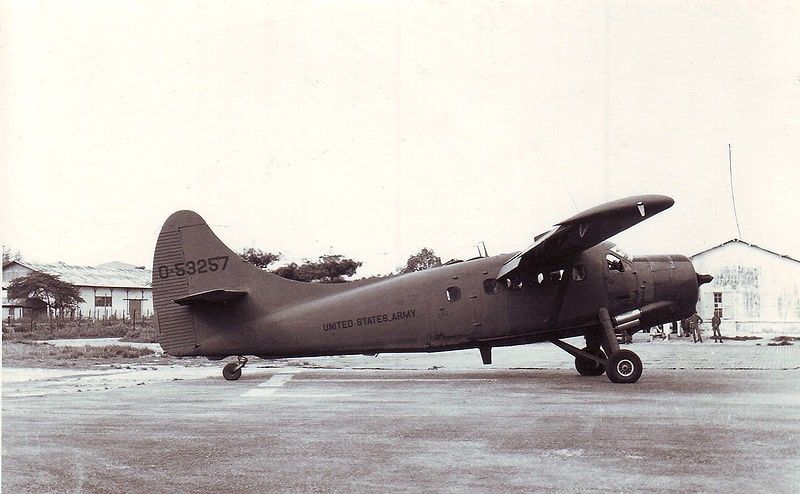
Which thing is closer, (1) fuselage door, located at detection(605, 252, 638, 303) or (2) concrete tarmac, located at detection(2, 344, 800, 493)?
(2) concrete tarmac, located at detection(2, 344, 800, 493)

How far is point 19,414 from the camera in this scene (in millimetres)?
9828

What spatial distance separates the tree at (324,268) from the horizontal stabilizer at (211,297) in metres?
25.6

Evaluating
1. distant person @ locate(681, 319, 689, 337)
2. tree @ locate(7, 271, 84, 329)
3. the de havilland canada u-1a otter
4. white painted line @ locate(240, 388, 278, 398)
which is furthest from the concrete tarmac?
tree @ locate(7, 271, 84, 329)

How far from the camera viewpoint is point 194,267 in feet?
47.0

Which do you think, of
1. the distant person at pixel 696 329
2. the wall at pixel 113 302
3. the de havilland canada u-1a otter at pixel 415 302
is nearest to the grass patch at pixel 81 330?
the wall at pixel 113 302

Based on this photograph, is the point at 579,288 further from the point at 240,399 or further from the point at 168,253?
the point at 168,253

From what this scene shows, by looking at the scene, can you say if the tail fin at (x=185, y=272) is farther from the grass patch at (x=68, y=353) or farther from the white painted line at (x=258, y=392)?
the grass patch at (x=68, y=353)

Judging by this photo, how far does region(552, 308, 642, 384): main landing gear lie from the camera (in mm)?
13055

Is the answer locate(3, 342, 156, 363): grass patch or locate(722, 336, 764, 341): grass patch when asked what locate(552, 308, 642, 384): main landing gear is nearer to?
locate(3, 342, 156, 363): grass patch

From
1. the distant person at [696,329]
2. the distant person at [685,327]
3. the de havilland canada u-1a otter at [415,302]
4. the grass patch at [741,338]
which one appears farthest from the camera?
the distant person at [685,327]

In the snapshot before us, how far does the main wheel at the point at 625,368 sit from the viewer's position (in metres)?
13.0

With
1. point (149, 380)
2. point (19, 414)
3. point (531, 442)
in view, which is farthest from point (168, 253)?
point (531, 442)

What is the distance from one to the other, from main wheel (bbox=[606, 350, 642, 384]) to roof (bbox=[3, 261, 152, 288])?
34406 millimetres

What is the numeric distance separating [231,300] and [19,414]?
469cm
